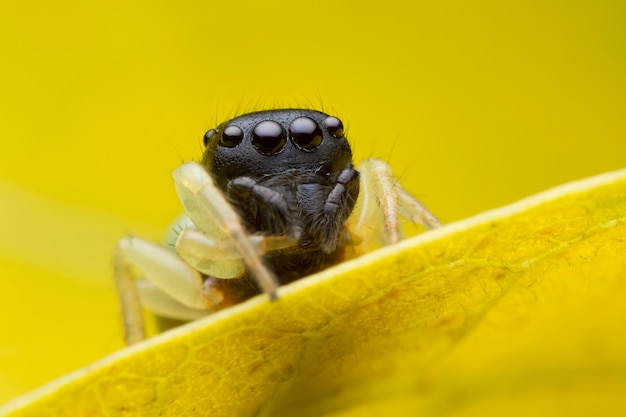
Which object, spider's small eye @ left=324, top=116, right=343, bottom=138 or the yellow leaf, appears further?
spider's small eye @ left=324, top=116, right=343, bottom=138

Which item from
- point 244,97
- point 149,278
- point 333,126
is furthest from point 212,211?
point 244,97

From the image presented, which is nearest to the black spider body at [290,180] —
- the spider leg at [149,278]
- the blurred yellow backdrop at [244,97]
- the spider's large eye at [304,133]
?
the spider's large eye at [304,133]

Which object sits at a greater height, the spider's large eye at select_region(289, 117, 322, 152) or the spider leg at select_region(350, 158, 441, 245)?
the spider's large eye at select_region(289, 117, 322, 152)

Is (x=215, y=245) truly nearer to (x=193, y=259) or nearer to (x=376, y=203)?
(x=193, y=259)

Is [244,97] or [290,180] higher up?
[244,97]

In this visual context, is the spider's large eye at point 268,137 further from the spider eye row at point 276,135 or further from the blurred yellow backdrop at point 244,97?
the blurred yellow backdrop at point 244,97

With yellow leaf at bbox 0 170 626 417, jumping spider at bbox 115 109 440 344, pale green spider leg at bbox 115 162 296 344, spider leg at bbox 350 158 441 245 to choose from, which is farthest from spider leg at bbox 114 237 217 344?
yellow leaf at bbox 0 170 626 417

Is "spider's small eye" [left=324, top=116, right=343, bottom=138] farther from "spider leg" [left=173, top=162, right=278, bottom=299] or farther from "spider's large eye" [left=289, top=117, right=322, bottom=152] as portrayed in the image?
"spider leg" [left=173, top=162, right=278, bottom=299]
